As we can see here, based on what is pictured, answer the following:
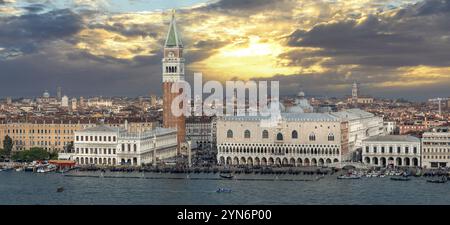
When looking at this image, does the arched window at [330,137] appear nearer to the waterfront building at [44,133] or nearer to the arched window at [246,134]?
the arched window at [246,134]

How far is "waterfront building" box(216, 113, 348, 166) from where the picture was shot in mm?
20406

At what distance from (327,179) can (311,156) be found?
111 inches

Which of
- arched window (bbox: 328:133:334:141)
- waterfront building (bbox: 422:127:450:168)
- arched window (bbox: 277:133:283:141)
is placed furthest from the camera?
arched window (bbox: 277:133:283:141)

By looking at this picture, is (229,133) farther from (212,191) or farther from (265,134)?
(212,191)

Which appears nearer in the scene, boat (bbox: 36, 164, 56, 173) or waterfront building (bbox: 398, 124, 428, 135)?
boat (bbox: 36, 164, 56, 173)

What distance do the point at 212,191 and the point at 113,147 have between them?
618 centimetres

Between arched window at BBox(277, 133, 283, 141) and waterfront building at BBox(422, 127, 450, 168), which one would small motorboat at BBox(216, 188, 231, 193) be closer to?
arched window at BBox(277, 133, 283, 141)

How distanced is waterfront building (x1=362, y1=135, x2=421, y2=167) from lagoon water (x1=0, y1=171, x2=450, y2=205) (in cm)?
236

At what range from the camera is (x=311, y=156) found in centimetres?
2056

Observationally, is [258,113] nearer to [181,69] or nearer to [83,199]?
[181,69]

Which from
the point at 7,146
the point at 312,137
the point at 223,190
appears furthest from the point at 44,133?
the point at 223,190

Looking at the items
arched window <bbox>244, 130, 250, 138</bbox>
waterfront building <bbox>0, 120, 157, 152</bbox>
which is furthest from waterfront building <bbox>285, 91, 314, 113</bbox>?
waterfront building <bbox>0, 120, 157, 152</bbox>
